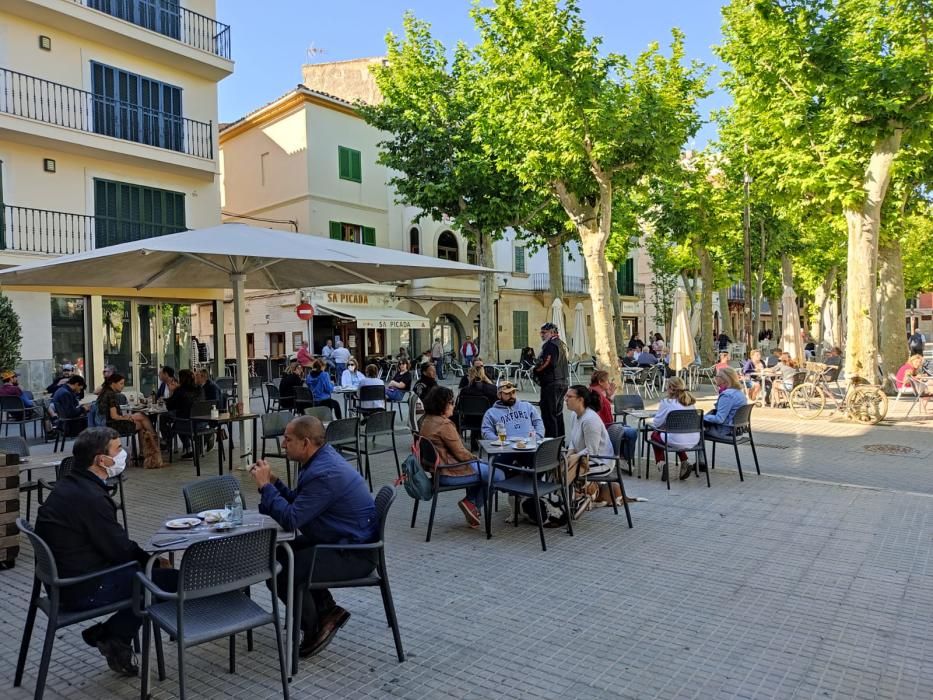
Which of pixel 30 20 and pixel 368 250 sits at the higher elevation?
pixel 30 20

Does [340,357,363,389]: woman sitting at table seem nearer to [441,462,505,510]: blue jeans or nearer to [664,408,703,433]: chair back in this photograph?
[664,408,703,433]: chair back

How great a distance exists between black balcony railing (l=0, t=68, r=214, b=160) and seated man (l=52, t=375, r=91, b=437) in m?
9.09

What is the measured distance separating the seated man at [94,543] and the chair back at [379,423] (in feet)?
14.5

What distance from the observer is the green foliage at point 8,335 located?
1348cm

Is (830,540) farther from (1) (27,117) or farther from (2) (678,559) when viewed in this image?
(1) (27,117)

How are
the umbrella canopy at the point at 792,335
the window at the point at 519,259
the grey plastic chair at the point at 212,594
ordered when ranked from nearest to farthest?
the grey plastic chair at the point at 212,594 < the umbrella canopy at the point at 792,335 < the window at the point at 519,259

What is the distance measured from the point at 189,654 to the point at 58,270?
18.9 feet

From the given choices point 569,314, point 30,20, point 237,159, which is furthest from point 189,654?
point 569,314

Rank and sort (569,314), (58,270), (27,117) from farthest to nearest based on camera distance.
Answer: (569,314), (27,117), (58,270)

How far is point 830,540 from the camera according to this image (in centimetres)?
559

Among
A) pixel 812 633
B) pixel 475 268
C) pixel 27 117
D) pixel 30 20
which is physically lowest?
pixel 812 633

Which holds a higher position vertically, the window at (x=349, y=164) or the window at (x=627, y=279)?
the window at (x=349, y=164)

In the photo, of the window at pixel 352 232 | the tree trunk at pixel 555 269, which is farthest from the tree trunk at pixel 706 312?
the window at pixel 352 232

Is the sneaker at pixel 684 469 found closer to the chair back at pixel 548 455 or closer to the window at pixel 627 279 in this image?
the chair back at pixel 548 455
